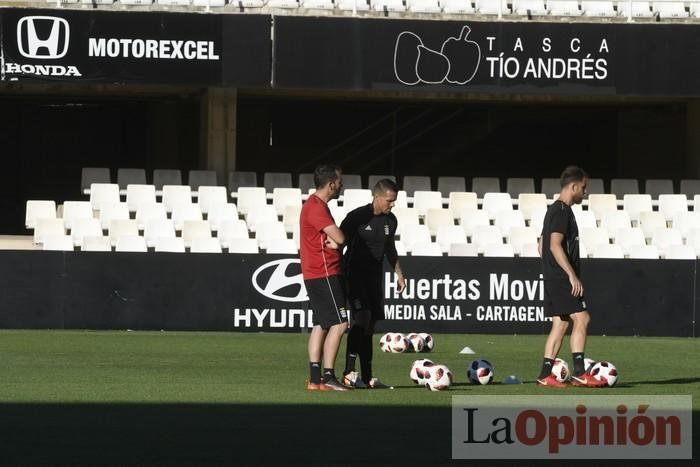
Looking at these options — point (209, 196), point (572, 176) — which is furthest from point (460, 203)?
point (572, 176)

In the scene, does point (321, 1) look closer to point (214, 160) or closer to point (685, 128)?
point (214, 160)

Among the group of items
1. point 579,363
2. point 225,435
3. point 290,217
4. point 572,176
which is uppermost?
point 290,217

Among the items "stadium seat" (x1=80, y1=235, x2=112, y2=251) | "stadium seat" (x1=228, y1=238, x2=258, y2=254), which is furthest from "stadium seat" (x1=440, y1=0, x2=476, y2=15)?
"stadium seat" (x1=80, y1=235, x2=112, y2=251)

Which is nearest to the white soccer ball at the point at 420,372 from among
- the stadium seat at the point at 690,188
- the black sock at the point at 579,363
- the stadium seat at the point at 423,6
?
Answer: the black sock at the point at 579,363

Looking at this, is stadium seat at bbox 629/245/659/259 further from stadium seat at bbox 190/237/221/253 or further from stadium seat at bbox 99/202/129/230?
stadium seat at bbox 99/202/129/230

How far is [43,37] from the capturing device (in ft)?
77.5

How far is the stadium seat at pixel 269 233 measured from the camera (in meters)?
23.4

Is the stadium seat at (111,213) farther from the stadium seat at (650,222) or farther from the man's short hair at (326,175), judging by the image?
the man's short hair at (326,175)

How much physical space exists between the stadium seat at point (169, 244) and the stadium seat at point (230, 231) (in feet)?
3.69

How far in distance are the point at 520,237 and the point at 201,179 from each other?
591 cm

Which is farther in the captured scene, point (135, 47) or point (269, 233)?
point (135, 47)

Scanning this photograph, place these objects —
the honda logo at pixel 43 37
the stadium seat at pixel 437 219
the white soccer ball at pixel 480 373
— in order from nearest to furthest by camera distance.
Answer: the white soccer ball at pixel 480 373 → the honda logo at pixel 43 37 → the stadium seat at pixel 437 219

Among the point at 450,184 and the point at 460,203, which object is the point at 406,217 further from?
the point at 450,184

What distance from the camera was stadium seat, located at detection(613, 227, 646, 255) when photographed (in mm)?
24513
